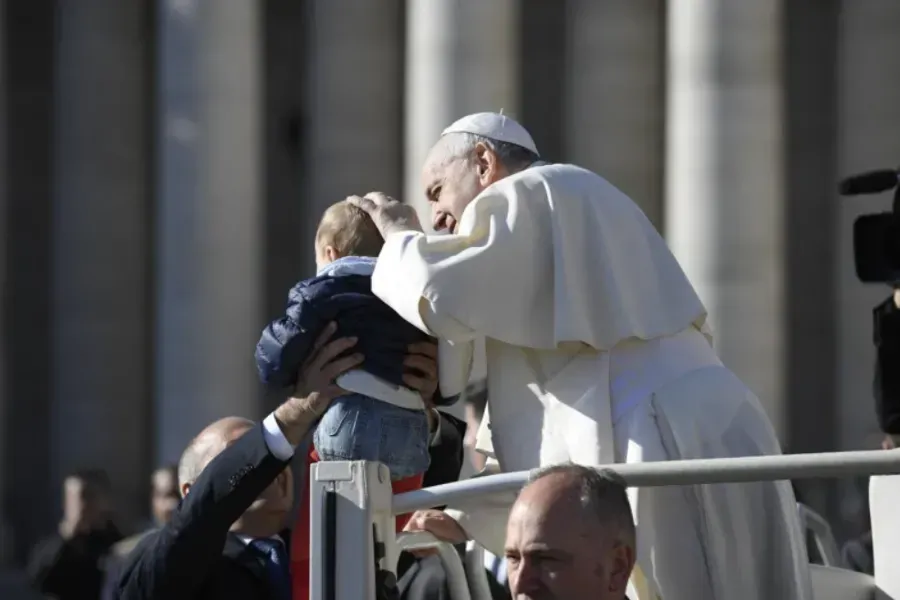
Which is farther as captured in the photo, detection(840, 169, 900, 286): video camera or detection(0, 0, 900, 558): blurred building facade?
detection(0, 0, 900, 558): blurred building facade

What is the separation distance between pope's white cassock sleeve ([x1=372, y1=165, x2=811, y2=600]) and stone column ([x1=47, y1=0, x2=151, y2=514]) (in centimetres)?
2481

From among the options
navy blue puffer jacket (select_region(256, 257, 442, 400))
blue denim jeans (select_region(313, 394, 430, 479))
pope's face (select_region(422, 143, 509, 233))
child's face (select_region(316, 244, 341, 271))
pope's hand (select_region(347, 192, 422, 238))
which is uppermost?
pope's face (select_region(422, 143, 509, 233))

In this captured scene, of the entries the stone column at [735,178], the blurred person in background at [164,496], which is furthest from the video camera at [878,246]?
the stone column at [735,178]

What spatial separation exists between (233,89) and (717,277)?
302 inches

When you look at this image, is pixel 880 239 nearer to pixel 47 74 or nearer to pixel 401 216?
pixel 401 216

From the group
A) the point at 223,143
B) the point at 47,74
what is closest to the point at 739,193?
the point at 223,143

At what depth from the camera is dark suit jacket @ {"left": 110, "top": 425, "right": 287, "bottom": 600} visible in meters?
7.81

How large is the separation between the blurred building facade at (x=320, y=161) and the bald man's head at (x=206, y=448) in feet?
61.5

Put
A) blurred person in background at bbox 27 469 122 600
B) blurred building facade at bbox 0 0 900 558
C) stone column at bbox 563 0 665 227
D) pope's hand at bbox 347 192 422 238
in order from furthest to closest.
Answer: stone column at bbox 563 0 665 227 → blurred building facade at bbox 0 0 900 558 → blurred person in background at bbox 27 469 122 600 → pope's hand at bbox 347 192 422 238

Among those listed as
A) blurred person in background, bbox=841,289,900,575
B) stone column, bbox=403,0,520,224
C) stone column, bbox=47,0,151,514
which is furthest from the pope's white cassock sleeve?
stone column, bbox=47,0,151,514

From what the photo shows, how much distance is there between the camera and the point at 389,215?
8242 mm

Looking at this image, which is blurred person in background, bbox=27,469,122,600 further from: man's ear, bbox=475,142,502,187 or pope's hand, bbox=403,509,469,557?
man's ear, bbox=475,142,502,187

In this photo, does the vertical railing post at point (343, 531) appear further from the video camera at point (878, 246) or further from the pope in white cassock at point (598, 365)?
the video camera at point (878, 246)

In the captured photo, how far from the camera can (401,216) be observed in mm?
8258
